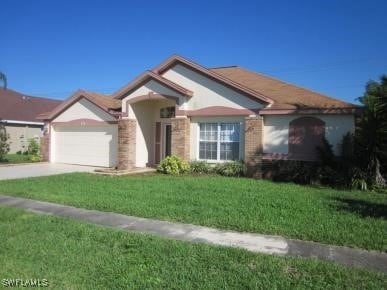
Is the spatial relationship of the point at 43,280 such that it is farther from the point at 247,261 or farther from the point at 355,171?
the point at 355,171

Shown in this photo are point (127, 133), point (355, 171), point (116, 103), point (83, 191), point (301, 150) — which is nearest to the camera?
point (83, 191)

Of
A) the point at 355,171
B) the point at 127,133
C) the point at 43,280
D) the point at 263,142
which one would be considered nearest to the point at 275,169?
the point at 263,142

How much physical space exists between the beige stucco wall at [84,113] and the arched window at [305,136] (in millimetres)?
9808

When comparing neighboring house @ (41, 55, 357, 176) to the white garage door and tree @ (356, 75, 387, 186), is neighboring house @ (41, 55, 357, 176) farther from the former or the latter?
tree @ (356, 75, 387, 186)

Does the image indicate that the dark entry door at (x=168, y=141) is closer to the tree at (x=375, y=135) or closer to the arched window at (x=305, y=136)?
the arched window at (x=305, y=136)

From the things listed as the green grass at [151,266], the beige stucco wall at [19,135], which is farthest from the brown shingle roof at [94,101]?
the green grass at [151,266]

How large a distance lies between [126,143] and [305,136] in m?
8.57

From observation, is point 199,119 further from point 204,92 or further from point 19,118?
point 19,118

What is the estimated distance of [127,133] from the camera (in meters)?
18.8

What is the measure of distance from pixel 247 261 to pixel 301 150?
10.3 meters

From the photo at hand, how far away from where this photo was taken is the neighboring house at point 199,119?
1532 centimetres

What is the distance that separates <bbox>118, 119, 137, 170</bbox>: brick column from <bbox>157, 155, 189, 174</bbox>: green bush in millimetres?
2512

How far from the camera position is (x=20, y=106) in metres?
35.1

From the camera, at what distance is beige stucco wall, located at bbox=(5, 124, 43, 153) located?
32312mm
